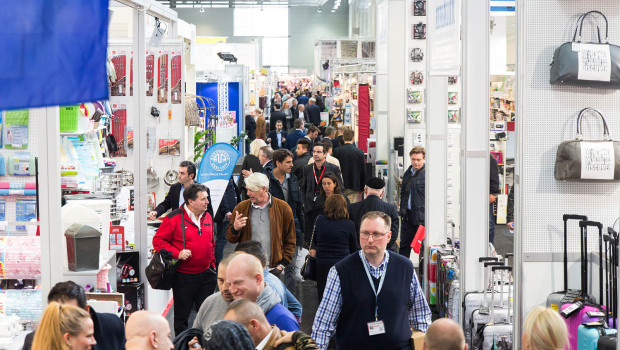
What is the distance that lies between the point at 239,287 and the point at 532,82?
2.13 m

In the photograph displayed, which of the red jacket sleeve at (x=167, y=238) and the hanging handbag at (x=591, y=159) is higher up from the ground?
the hanging handbag at (x=591, y=159)

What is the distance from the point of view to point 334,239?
21.5 feet

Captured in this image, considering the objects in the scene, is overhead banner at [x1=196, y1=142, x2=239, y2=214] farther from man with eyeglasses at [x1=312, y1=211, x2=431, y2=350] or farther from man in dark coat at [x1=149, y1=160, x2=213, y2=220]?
man with eyeglasses at [x1=312, y1=211, x2=431, y2=350]

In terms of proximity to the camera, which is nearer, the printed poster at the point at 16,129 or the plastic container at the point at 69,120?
the printed poster at the point at 16,129

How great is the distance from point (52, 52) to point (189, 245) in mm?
4100

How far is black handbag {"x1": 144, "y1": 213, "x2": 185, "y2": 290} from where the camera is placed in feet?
19.4

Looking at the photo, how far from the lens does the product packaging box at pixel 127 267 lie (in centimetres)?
659

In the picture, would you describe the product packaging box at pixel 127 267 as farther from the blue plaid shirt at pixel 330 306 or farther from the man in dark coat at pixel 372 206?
the blue plaid shirt at pixel 330 306

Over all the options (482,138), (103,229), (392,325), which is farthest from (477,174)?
(103,229)

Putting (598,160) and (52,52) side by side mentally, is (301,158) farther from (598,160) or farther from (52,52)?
(52,52)

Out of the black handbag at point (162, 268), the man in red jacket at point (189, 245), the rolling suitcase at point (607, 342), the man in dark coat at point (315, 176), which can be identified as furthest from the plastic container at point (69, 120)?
the rolling suitcase at point (607, 342)

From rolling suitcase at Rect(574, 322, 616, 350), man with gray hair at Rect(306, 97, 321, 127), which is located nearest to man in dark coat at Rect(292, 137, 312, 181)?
rolling suitcase at Rect(574, 322, 616, 350)

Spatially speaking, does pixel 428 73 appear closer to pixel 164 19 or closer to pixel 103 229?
pixel 164 19

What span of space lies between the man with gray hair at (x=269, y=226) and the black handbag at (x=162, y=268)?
596 millimetres
